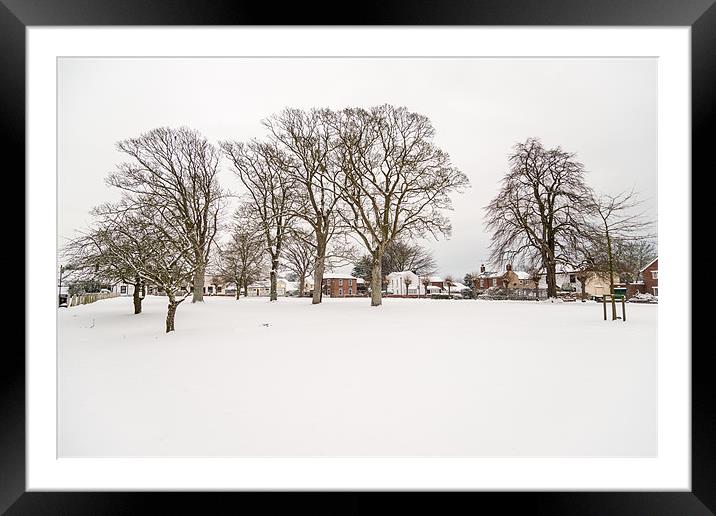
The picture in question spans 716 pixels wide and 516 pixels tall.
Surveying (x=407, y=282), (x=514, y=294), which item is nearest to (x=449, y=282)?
(x=407, y=282)

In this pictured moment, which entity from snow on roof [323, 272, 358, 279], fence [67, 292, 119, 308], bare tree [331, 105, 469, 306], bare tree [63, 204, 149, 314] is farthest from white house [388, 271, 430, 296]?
fence [67, 292, 119, 308]

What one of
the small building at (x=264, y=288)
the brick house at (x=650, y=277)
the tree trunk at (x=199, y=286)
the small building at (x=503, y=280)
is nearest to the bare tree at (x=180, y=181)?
the tree trunk at (x=199, y=286)

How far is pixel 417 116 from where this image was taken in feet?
9.44

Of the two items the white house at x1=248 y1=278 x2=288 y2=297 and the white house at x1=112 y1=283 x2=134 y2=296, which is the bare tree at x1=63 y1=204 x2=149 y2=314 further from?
the white house at x1=248 y1=278 x2=288 y2=297

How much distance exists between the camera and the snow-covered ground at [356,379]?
85.0 inches

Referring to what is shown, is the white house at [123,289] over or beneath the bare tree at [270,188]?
beneath

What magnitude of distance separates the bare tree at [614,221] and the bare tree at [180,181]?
2.82 metres

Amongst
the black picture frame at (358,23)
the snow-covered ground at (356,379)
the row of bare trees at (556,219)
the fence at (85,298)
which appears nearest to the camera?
the black picture frame at (358,23)

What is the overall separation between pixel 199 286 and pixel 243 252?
0.40m

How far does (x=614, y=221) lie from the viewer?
9.28 ft

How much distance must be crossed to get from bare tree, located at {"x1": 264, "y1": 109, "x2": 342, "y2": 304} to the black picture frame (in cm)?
146

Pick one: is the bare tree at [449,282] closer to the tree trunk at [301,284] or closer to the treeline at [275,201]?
the treeline at [275,201]

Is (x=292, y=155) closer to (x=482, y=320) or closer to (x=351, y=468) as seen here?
(x=482, y=320)

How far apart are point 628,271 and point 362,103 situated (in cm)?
225
